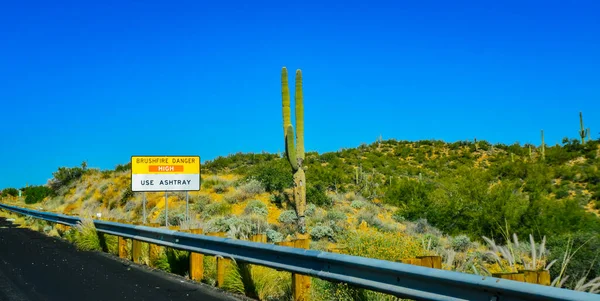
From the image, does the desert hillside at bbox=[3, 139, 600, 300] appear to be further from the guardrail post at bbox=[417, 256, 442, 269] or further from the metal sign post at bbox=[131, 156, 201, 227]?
the metal sign post at bbox=[131, 156, 201, 227]

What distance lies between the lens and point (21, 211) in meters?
30.2

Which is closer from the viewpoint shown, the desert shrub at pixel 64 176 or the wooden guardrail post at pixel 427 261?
the wooden guardrail post at pixel 427 261

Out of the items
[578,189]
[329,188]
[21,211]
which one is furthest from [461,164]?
[21,211]

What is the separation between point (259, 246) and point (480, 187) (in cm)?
2263

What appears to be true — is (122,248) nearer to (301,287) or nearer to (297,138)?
(301,287)

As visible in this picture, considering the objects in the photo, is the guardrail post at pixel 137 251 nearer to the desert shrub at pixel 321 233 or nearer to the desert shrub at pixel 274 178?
the desert shrub at pixel 321 233

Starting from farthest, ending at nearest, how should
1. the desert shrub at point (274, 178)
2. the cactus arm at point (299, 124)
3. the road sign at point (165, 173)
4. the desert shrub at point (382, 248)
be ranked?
the desert shrub at point (274, 178)
the cactus arm at point (299, 124)
the road sign at point (165, 173)
the desert shrub at point (382, 248)

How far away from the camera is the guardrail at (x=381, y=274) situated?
5.12 m

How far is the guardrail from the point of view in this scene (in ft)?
16.8

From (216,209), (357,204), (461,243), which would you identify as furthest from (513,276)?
(357,204)

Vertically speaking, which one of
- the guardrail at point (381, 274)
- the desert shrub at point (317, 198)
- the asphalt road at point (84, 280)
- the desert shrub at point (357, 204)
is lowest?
the asphalt road at point (84, 280)

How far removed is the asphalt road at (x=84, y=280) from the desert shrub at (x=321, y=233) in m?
10.0

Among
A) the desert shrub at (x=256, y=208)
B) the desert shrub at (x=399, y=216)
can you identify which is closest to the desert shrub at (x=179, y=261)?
the desert shrub at (x=256, y=208)

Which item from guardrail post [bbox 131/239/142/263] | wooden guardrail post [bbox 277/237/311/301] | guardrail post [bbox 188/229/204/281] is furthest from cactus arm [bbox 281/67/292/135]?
wooden guardrail post [bbox 277/237/311/301]
